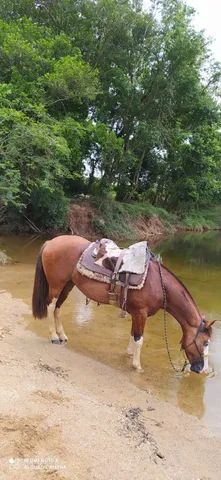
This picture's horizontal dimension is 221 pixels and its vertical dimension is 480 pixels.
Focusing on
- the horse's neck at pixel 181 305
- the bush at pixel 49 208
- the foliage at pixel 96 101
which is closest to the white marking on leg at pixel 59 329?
the horse's neck at pixel 181 305

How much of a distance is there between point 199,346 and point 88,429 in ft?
6.65

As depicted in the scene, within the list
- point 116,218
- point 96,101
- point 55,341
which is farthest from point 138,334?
point 96,101

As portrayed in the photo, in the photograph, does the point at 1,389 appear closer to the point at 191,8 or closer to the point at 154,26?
the point at 154,26

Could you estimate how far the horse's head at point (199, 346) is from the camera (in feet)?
16.0

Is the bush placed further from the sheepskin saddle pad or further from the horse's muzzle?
the horse's muzzle

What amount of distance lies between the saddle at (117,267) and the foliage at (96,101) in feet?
21.5

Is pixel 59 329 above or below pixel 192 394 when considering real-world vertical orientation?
above

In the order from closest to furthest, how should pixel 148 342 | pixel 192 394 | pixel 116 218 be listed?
pixel 192 394 < pixel 148 342 < pixel 116 218

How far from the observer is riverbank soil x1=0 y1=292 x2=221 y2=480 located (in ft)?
9.32

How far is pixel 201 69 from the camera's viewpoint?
25.9 m

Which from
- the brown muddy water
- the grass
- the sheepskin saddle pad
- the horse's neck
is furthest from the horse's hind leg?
the grass

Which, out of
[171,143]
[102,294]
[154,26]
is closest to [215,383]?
[102,294]

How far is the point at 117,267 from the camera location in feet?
16.6

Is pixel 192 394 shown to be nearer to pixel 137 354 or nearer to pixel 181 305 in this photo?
pixel 137 354
